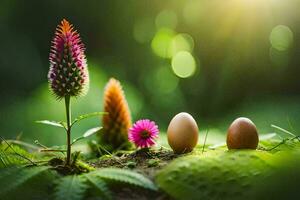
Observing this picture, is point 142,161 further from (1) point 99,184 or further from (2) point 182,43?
(2) point 182,43

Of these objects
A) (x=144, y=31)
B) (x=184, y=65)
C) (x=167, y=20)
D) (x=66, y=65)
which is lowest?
(x=184, y=65)

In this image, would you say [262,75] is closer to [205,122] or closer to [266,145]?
[205,122]

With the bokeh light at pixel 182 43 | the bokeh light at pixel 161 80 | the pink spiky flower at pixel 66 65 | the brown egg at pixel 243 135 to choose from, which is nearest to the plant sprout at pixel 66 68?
the pink spiky flower at pixel 66 65

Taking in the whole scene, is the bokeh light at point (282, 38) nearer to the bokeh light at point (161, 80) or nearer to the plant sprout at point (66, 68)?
the bokeh light at point (161, 80)

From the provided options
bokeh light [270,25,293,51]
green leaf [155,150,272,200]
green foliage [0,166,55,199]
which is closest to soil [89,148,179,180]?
green leaf [155,150,272,200]

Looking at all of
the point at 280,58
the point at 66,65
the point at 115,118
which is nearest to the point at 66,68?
the point at 66,65

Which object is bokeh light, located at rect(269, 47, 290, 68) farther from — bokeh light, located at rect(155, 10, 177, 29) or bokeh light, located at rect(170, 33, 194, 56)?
bokeh light, located at rect(155, 10, 177, 29)
